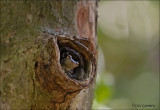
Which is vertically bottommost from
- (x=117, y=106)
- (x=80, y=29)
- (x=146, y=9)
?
(x=117, y=106)

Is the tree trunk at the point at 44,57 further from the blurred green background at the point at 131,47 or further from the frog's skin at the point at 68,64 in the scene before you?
the blurred green background at the point at 131,47

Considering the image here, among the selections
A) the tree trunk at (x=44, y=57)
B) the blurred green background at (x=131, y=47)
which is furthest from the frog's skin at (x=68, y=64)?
the blurred green background at (x=131, y=47)

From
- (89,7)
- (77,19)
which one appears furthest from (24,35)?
(89,7)

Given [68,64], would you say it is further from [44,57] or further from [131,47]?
[131,47]

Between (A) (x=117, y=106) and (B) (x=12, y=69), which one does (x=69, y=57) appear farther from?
(A) (x=117, y=106)

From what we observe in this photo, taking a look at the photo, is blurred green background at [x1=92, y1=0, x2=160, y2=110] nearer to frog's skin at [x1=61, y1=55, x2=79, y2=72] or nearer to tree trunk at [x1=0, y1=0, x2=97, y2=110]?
tree trunk at [x1=0, y1=0, x2=97, y2=110]

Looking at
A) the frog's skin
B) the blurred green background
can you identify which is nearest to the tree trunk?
the frog's skin

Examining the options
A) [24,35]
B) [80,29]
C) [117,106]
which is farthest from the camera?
[117,106]

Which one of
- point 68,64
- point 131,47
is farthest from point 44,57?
point 131,47
